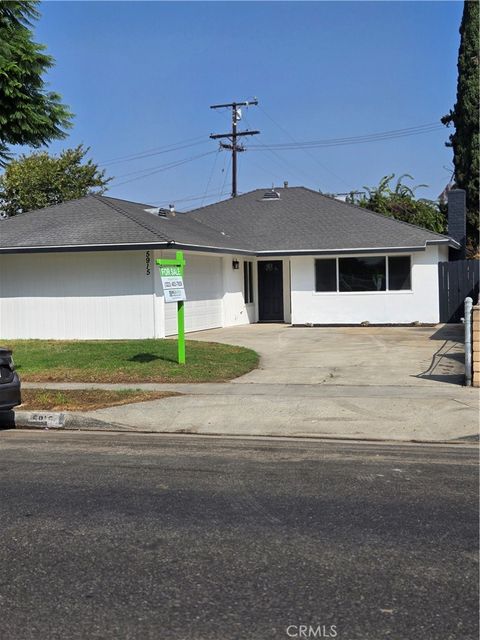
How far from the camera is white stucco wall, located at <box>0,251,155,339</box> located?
1947cm

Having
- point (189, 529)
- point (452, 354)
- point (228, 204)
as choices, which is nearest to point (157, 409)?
point (189, 529)

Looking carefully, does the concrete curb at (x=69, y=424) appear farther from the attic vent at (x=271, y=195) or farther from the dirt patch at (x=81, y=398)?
the attic vent at (x=271, y=195)

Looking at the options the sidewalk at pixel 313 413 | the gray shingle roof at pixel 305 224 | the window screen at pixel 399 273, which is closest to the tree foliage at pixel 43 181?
the gray shingle roof at pixel 305 224

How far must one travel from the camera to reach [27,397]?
11383 mm

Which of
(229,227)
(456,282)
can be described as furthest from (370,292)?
(229,227)

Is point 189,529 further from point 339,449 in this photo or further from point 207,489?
point 339,449

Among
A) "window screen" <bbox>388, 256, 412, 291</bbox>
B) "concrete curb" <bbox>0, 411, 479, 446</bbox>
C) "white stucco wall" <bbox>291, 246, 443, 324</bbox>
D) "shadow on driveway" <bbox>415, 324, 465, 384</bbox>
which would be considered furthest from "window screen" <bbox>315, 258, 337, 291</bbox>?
"concrete curb" <bbox>0, 411, 479, 446</bbox>

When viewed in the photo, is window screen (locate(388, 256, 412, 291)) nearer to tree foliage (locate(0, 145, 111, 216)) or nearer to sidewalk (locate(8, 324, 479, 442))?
sidewalk (locate(8, 324, 479, 442))

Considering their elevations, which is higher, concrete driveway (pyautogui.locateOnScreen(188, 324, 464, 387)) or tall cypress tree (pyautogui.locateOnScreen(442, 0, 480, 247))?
tall cypress tree (pyautogui.locateOnScreen(442, 0, 480, 247))

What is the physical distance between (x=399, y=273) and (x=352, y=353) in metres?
8.02

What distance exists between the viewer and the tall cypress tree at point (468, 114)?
30109 mm

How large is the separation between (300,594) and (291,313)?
20406mm

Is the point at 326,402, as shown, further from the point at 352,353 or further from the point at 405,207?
the point at 405,207

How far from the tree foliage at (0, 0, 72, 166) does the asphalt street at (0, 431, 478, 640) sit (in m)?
7.47
